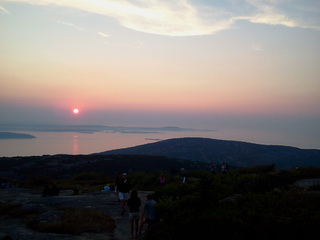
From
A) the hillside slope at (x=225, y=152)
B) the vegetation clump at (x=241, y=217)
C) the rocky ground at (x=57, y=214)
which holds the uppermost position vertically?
the vegetation clump at (x=241, y=217)

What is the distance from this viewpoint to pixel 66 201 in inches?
739

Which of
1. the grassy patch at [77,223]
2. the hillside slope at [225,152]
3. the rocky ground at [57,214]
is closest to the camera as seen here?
the rocky ground at [57,214]

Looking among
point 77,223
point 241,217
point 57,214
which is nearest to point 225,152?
point 57,214

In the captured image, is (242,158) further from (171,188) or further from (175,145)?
(171,188)

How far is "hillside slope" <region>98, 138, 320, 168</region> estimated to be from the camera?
151m

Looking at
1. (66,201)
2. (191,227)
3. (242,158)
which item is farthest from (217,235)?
(242,158)

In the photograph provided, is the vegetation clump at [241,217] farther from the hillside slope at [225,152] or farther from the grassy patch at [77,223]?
the hillside slope at [225,152]

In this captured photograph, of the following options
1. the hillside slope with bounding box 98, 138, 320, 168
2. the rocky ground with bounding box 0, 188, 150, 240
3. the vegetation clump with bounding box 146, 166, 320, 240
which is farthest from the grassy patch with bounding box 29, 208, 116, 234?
the hillside slope with bounding box 98, 138, 320, 168

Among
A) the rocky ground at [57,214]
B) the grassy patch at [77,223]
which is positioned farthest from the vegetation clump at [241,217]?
the grassy patch at [77,223]

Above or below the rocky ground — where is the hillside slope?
below

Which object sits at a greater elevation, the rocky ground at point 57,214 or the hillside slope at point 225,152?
the rocky ground at point 57,214

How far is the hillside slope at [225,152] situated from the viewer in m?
151

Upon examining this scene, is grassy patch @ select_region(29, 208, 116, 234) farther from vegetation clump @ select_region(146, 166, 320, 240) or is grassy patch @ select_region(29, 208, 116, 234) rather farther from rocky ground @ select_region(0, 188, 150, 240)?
vegetation clump @ select_region(146, 166, 320, 240)

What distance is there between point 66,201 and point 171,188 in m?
7.47
